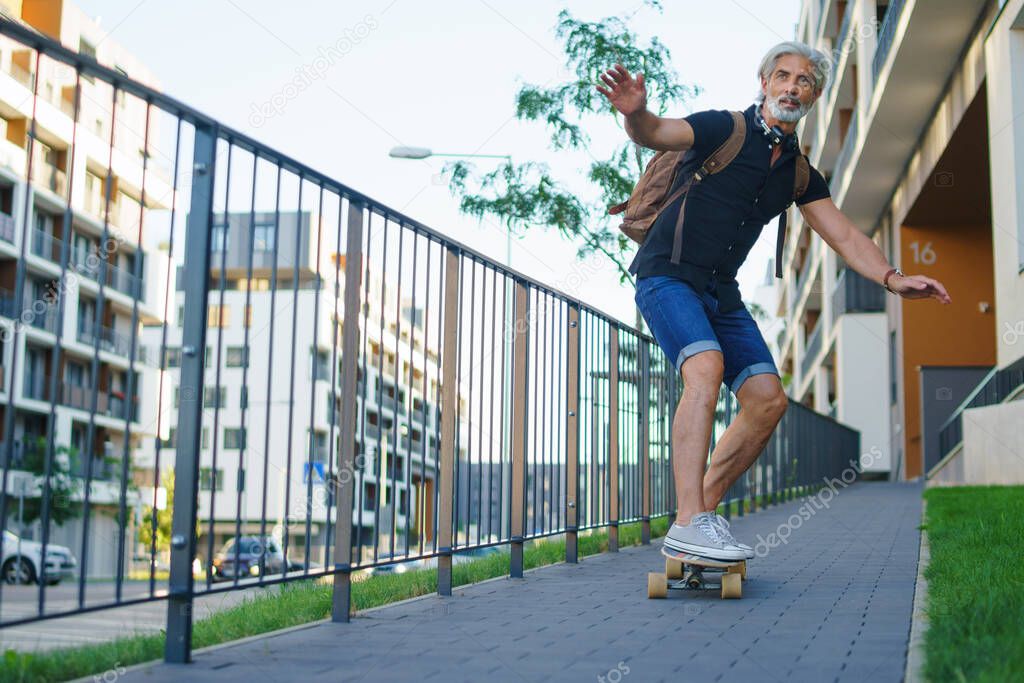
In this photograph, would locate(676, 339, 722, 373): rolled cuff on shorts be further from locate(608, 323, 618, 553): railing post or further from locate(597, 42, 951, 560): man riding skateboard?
locate(608, 323, 618, 553): railing post

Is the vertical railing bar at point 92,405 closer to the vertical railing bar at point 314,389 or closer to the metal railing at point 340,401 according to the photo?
the metal railing at point 340,401

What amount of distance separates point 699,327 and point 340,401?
145cm

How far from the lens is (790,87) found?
4.70 m

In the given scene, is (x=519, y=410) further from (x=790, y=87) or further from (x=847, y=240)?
(x=790, y=87)

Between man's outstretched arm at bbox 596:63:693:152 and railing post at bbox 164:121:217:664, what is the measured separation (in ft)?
4.14

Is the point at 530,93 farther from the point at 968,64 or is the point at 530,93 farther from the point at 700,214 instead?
the point at 700,214

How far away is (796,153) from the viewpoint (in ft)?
16.0

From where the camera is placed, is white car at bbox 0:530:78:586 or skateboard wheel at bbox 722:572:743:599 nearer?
white car at bbox 0:530:78:586

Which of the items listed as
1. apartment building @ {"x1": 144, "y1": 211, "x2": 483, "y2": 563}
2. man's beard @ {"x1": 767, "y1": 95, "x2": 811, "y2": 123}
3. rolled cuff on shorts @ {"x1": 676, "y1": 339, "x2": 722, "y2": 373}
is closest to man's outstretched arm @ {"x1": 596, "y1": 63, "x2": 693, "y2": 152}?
man's beard @ {"x1": 767, "y1": 95, "x2": 811, "y2": 123}

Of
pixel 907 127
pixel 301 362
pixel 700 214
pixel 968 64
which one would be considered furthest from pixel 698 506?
pixel 301 362

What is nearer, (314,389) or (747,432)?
(314,389)

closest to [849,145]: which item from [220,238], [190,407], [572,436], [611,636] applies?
[572,436]

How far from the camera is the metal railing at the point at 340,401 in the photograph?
329cm

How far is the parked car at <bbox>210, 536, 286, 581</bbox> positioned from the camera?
11.7 feet
